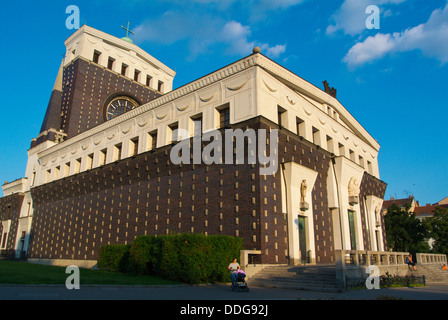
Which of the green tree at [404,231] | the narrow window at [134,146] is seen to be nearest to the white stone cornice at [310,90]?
the narrow window at [134,146]

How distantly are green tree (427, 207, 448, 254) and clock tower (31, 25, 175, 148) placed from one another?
154 ft

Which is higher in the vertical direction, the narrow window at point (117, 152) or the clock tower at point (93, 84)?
the clock tower at point (93, 84)

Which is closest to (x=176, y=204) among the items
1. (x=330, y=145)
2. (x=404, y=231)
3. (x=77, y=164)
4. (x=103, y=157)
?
(x=103, y=157)

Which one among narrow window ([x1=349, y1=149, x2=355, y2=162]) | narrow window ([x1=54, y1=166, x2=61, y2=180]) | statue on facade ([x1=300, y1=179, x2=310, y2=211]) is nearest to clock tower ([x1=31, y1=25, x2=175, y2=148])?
narrow window ([x1=54, y1=166, x2=61, y2=180])

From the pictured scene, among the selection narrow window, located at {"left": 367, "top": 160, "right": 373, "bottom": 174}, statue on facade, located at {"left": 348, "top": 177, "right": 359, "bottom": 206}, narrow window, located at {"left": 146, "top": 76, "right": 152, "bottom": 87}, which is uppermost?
narrow window, located at {"left": 146, "top": 76, "right": 152, "bottom": 87}

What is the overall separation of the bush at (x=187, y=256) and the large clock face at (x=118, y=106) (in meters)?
32.1

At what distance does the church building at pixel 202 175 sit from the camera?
22.2 meters

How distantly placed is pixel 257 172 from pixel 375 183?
20638 mm

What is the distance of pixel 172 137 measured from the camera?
28.7 meters

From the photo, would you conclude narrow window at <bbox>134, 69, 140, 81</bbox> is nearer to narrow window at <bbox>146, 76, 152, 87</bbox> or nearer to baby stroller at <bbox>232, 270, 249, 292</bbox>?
narrow window at <bbox>146, 76, 152, 87</bbox>

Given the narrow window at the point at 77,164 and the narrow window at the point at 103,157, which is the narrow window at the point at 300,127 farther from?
the narrow window at the point at 77,164

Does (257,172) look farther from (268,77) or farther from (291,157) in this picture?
(268,77)

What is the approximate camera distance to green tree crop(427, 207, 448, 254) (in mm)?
50106
